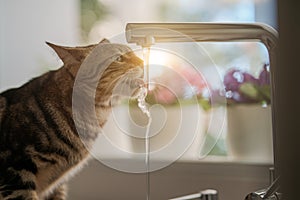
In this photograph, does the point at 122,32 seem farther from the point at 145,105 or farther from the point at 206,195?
the point at 206,195

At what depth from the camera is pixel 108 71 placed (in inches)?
33.0

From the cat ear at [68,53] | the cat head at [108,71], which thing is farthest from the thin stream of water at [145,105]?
the cat ear at [68,53]

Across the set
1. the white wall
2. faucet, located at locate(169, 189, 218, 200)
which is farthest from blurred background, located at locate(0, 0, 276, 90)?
faucet, located at locate(169, 189, 218, 200)

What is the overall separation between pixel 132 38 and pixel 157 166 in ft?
0.80

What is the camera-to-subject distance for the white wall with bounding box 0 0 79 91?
0.90 m

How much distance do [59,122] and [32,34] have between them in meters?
0.20

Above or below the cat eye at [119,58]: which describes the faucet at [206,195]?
below

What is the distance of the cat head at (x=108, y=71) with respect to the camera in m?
0.83

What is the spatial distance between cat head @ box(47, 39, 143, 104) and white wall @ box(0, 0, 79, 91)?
0.20 feet

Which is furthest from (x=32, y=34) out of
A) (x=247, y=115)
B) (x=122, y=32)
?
(x=247, y=115)

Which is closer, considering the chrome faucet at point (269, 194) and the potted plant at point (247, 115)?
the chrome faucet at point (269, 194)

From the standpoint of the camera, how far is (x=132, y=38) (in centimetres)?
83

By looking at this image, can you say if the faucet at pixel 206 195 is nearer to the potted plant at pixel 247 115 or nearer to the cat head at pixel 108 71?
the potted plant at pixel 247 115

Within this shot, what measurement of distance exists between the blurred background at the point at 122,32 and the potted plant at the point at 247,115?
1cm
